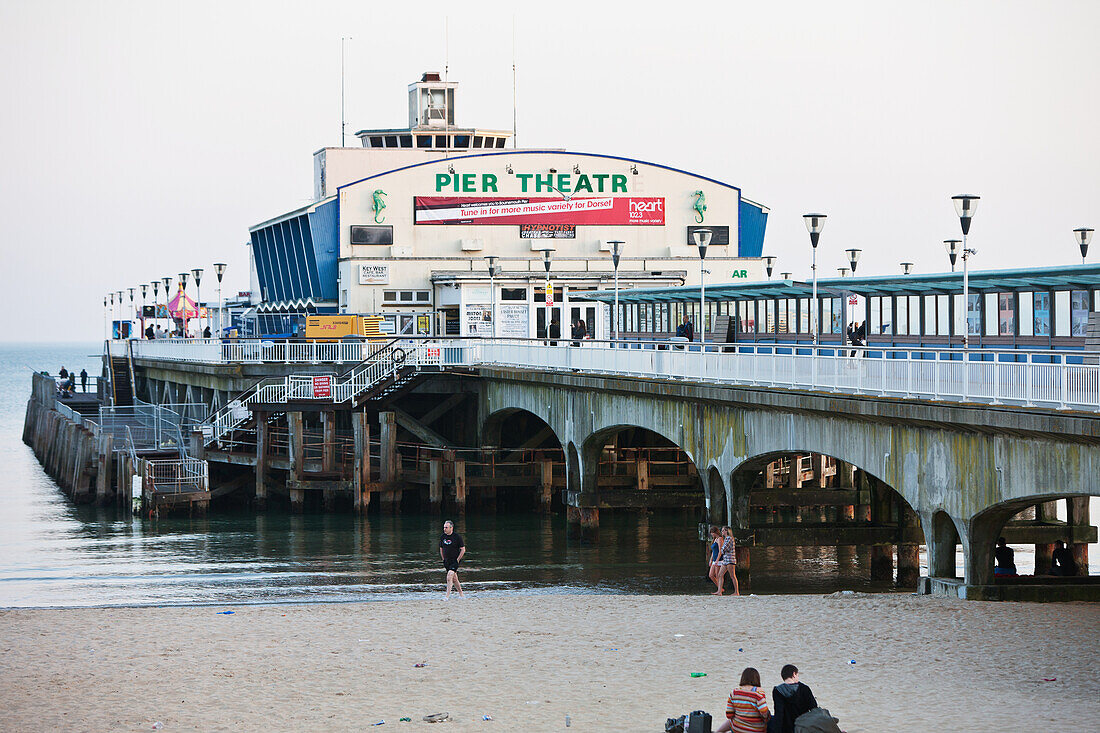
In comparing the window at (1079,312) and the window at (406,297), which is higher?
the window at (406,297)

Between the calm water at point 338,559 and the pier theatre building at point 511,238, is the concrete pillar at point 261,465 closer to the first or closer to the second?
the calm water at point 338,559

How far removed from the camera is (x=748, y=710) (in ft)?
46.3

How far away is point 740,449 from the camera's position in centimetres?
2862

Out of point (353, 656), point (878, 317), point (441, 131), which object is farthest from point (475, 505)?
point (441, 131)

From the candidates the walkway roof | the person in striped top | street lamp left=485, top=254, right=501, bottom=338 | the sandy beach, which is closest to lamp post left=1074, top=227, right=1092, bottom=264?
the walkway roof

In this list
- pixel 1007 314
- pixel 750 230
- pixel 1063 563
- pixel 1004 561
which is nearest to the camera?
pixel 1004 561

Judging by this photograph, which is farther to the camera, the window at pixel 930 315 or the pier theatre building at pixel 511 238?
the pier theatre building at pixel 511 238

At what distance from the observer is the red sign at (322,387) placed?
1809 inches

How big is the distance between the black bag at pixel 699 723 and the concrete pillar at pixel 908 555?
1768cm

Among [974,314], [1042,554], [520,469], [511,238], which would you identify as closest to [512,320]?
[511,238]

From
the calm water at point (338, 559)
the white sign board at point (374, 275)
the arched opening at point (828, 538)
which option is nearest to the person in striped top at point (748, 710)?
the arched opening at point (828, 538)

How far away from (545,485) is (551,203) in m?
25.4

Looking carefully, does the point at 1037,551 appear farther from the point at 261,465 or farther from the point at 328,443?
the point at 261,465

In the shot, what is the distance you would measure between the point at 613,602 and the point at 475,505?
834 inches
